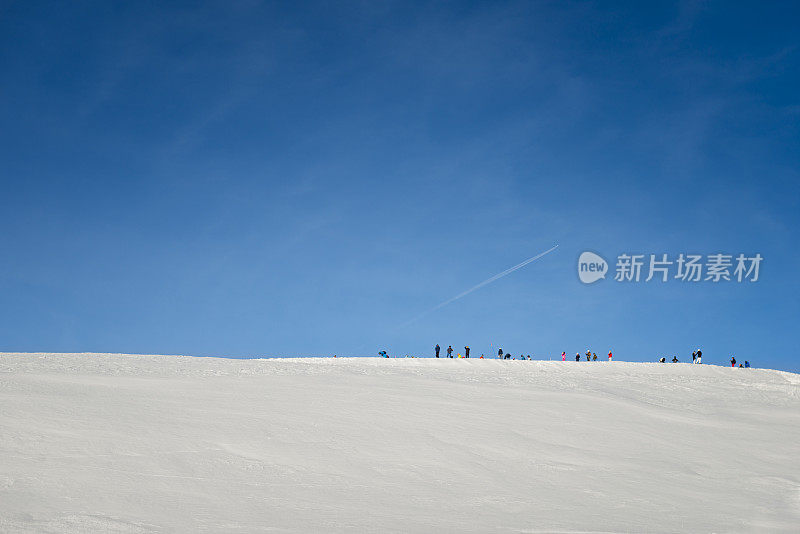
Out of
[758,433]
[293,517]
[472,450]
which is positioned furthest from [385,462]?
[758,433]

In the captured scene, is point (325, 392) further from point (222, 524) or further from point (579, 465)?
point (222, 524)

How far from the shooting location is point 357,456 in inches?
447

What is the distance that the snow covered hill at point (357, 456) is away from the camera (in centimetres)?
791

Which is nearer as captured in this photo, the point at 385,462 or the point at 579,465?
the point at 385,462

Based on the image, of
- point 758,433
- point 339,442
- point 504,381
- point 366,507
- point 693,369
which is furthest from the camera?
point 693,369

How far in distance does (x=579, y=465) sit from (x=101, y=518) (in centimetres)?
899

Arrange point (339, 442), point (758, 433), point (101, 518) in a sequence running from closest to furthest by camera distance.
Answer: point (101, 518) < point (339, 442) < point (758, 433)

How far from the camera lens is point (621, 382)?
27.1m

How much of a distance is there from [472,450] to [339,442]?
108 inches

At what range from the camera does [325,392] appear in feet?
55.5

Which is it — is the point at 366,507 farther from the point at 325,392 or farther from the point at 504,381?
the point at 504,381

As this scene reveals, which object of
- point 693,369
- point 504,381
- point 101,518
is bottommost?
point 101,518

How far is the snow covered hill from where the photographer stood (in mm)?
7914

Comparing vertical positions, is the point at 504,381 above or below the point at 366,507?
above
